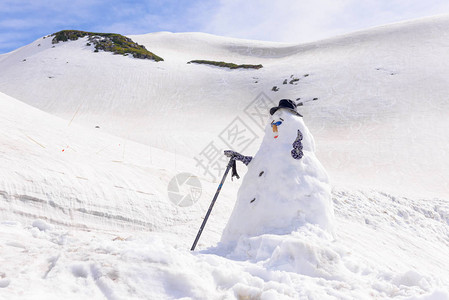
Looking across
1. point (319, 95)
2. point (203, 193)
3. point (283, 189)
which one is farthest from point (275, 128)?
point (319, 95)

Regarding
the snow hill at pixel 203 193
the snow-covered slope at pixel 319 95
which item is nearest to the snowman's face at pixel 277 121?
the snow hill at pixel 203 193

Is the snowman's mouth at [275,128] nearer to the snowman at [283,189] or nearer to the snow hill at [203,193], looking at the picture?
the snowman at [283,189]

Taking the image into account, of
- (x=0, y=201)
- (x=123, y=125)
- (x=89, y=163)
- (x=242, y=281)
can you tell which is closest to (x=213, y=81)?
(x=123, y=125)

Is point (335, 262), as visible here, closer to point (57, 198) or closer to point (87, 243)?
point (87, 243)

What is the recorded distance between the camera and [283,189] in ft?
14.6

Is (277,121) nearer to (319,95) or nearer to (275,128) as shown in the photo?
(275,128)

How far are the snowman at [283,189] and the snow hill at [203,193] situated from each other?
0.29 meters

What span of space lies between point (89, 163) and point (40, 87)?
1082 inches

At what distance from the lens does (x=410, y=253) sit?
7.93m

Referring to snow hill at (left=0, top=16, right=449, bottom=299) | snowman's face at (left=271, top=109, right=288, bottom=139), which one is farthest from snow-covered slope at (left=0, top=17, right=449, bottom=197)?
snowman's face at (left=271, top=109, right=288, bottom=139)

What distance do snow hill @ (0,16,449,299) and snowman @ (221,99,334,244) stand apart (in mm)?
286

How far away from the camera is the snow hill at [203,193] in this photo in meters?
2.79

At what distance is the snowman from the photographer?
14.2ft

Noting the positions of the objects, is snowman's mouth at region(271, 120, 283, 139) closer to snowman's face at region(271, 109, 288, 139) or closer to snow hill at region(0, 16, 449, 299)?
snowman's face at region(271, 109, 288, 139)
